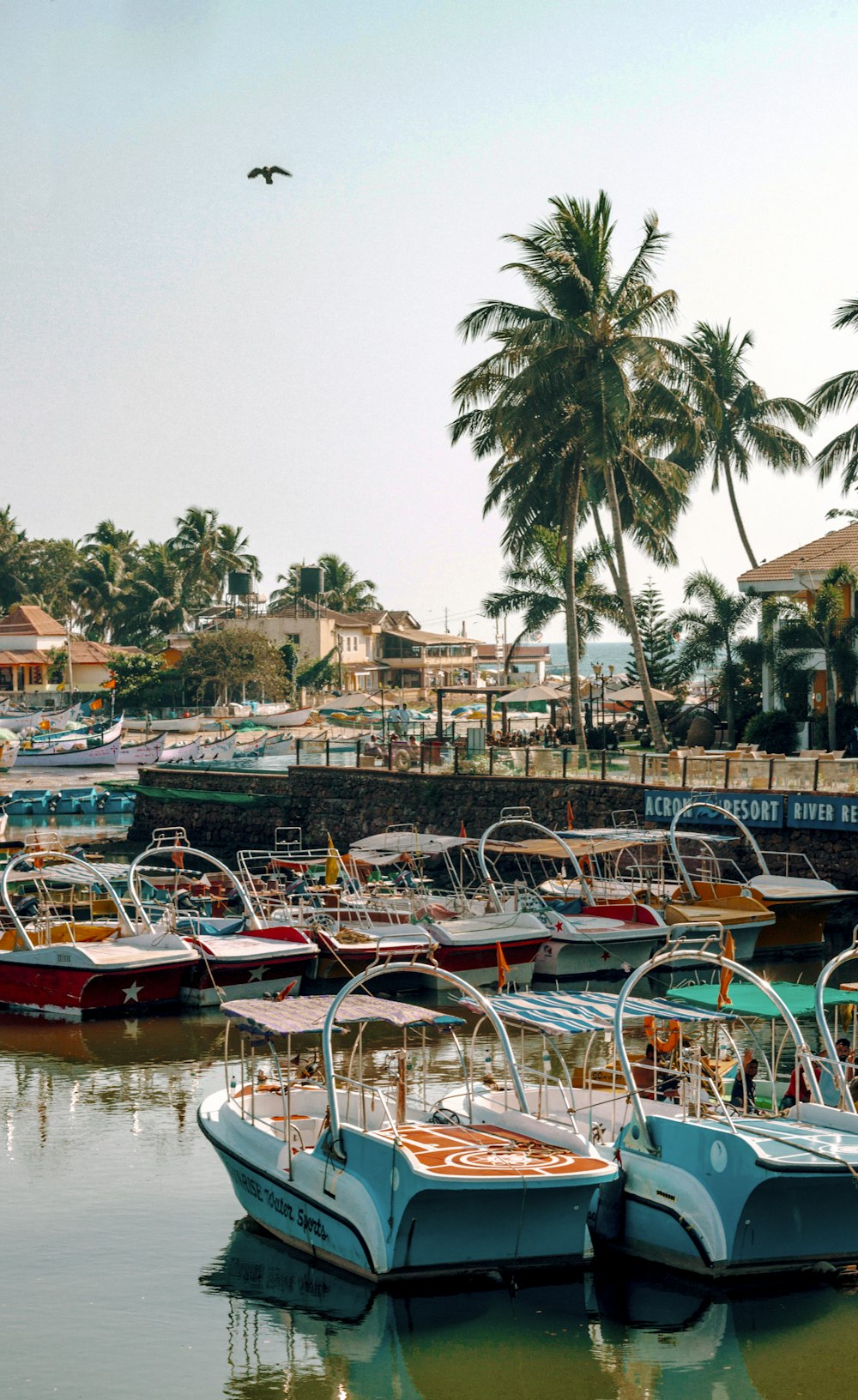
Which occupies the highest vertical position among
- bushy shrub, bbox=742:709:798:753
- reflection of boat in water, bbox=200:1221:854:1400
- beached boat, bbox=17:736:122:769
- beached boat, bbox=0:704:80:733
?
beached boat, bbox=0:704:80:733

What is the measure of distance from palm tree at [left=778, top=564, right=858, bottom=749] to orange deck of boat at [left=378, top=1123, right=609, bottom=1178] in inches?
1156

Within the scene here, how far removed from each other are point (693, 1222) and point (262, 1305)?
13.1ft

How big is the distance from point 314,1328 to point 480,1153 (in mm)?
2078

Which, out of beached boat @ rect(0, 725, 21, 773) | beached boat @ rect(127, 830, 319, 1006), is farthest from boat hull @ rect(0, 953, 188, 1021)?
beached boat @ rect(0, 725, 21, 773)

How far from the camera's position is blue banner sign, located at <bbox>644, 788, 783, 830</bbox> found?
112 feet

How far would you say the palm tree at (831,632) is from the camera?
A: 4216 centimetres

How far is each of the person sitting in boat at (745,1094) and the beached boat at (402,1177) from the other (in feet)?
6.26

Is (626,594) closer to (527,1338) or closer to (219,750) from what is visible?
(219,750)

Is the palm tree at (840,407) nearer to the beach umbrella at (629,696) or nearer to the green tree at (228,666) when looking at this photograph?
the beach umbrella at (629,696)

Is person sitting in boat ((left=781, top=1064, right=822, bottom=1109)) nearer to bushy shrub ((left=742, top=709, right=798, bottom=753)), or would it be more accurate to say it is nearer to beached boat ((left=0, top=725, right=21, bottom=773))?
bushy shrub ((left=742, top=709, right=798, bottom=753))

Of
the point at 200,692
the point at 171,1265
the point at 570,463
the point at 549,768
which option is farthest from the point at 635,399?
the point at 200,692

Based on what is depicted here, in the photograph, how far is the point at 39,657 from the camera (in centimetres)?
10669

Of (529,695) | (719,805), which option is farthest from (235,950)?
(529,695)

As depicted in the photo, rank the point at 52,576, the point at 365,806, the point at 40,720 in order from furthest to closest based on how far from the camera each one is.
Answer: the point at 52,576
the point at 40,720
the point at 365,806
